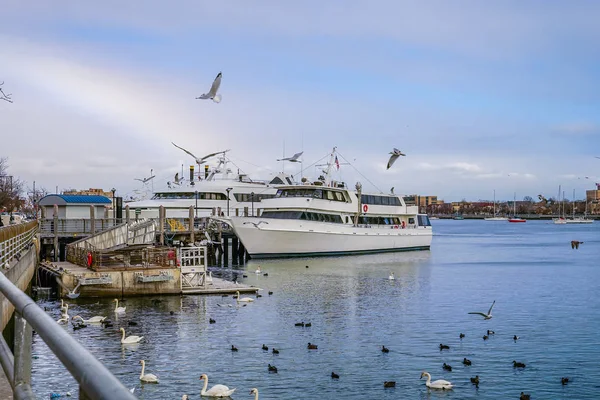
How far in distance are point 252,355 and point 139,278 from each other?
12.1 m

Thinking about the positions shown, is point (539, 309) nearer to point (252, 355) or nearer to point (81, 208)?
point (252, 355)

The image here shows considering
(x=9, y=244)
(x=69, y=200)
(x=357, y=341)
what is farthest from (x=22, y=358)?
(x=69, y=200)

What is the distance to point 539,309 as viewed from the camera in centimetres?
3203

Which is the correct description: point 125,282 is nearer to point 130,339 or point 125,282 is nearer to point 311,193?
point 130,339

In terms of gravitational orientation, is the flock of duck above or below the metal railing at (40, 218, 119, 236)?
below

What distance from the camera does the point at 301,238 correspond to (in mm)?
60500

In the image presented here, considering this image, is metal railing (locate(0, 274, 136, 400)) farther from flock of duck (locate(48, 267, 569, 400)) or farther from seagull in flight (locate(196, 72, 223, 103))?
seagull in flight (locate(196, 72, 223, 103))

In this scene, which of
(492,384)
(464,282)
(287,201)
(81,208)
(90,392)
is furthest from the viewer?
(287,201)

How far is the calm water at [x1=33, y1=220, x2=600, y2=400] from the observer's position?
18062mm

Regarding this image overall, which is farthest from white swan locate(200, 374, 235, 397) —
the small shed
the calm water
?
the small shed

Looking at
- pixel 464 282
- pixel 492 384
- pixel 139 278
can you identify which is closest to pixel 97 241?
pixel 139 278

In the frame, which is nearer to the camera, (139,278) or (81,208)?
(139,278)

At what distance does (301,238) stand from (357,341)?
36.6 m

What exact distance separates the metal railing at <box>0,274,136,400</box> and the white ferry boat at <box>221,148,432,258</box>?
54.4 meters
